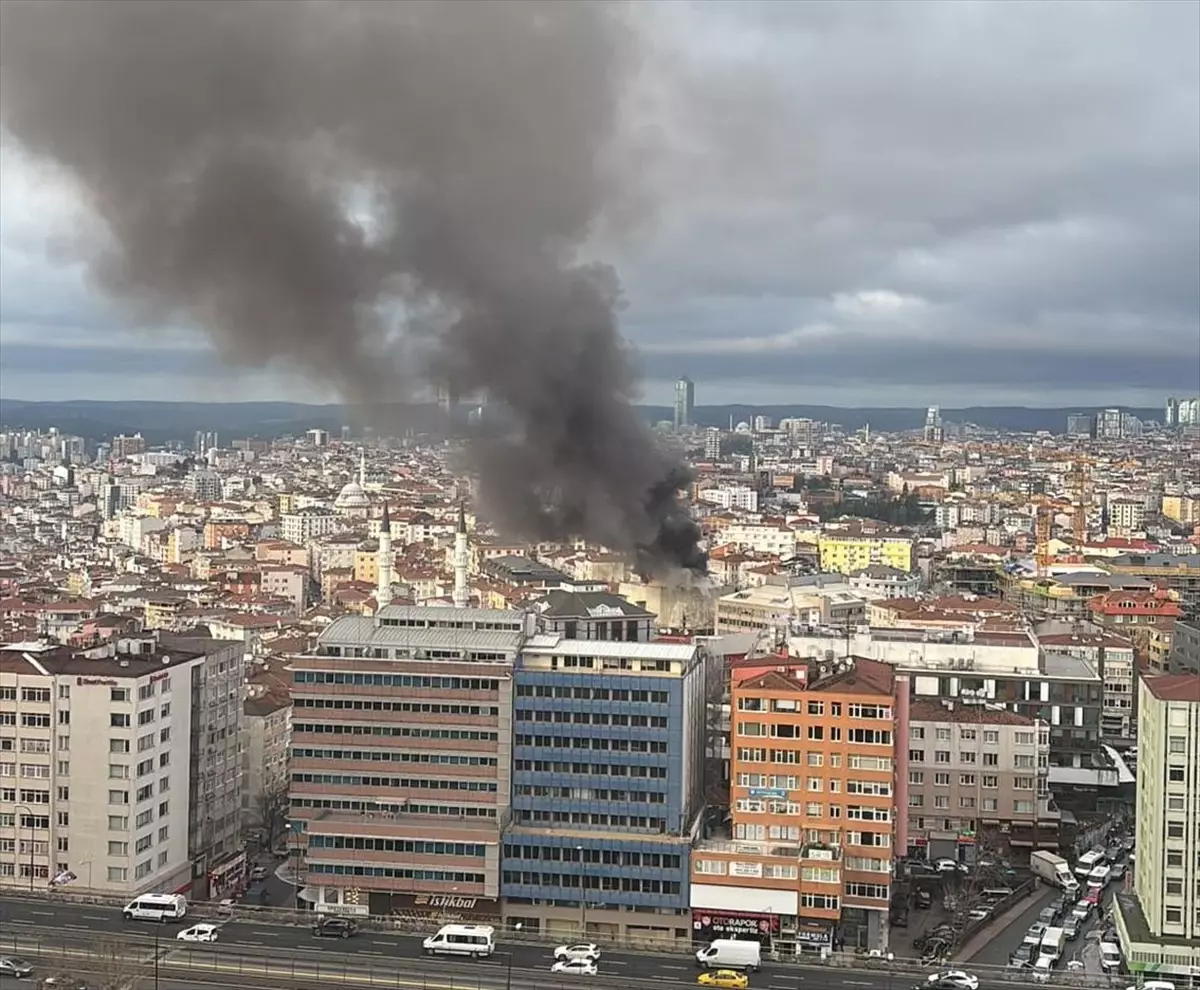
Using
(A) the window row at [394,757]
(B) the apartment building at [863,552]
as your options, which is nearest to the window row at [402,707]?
(A) the window row at [394,757]

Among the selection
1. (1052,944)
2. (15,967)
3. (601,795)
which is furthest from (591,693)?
(15,967)

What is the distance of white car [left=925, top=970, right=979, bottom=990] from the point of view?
56.9 ft

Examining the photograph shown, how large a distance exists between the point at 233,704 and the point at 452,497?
2414 inches

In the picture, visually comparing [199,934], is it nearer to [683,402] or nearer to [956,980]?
[956,980]

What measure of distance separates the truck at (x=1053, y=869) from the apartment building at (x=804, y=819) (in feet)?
13.6

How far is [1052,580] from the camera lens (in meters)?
47.4

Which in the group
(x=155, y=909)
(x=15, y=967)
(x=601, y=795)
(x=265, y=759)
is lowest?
(x=15, y=967)

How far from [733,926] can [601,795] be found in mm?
2337

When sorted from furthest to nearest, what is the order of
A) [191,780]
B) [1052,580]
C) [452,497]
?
[452,497] < [1052,580] < [191,780]

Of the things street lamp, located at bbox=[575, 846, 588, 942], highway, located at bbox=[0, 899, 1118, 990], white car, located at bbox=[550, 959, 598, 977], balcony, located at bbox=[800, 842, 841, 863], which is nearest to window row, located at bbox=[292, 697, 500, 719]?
street lamp, located at bbox=[575, 846, 588, 942]

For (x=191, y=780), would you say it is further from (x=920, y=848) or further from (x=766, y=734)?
(x=920, y=848)

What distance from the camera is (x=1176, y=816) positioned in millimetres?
18172

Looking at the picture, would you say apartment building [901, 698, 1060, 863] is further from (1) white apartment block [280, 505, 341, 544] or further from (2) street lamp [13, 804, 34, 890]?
(1) white apartment block [280, 505, 341, 544]

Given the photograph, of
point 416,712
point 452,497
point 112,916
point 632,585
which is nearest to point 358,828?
point 416,712
